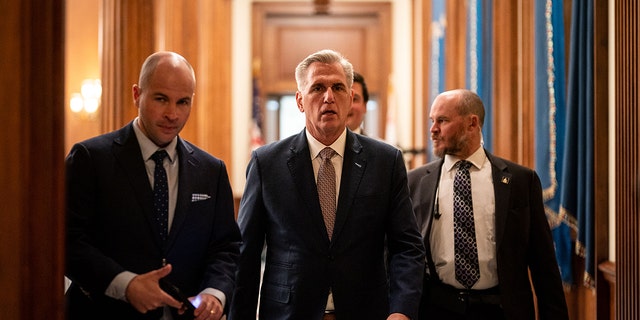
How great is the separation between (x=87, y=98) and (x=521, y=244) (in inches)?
163

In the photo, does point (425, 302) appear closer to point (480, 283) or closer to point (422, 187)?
point (480, 283)

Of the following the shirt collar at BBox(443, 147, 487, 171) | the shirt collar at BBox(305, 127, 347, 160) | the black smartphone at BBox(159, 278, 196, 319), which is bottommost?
the black smartphone at BBox(159, 278, 196, 319)

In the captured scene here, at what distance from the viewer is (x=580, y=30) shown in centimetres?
374

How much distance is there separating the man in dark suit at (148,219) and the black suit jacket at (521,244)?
3.80ft

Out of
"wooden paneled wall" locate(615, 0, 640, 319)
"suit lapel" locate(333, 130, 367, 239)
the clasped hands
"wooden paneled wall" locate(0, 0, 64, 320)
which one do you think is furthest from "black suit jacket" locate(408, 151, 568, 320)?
"wooden paneled wall" locate(0, 0, 64, 320)

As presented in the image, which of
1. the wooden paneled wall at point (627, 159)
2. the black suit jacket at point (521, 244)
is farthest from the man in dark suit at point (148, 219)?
the wooden paneled wall at point (627, 159)

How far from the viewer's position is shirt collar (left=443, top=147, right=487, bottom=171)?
10.5 feet

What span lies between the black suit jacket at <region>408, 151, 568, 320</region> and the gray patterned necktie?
67 cm

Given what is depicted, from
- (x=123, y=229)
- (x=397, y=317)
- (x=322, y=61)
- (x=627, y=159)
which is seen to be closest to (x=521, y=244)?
(x=627, y=159)

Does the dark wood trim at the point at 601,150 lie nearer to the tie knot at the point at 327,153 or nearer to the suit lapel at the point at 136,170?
the tie knot at the point at 327,153

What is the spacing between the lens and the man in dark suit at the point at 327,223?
2.53 m

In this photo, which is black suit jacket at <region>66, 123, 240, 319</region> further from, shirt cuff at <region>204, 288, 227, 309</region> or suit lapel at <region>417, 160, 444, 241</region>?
suit lapel at <region>417, 160, 444, 241</region>

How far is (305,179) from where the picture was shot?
2629 mm

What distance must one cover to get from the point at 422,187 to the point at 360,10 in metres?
9.74
